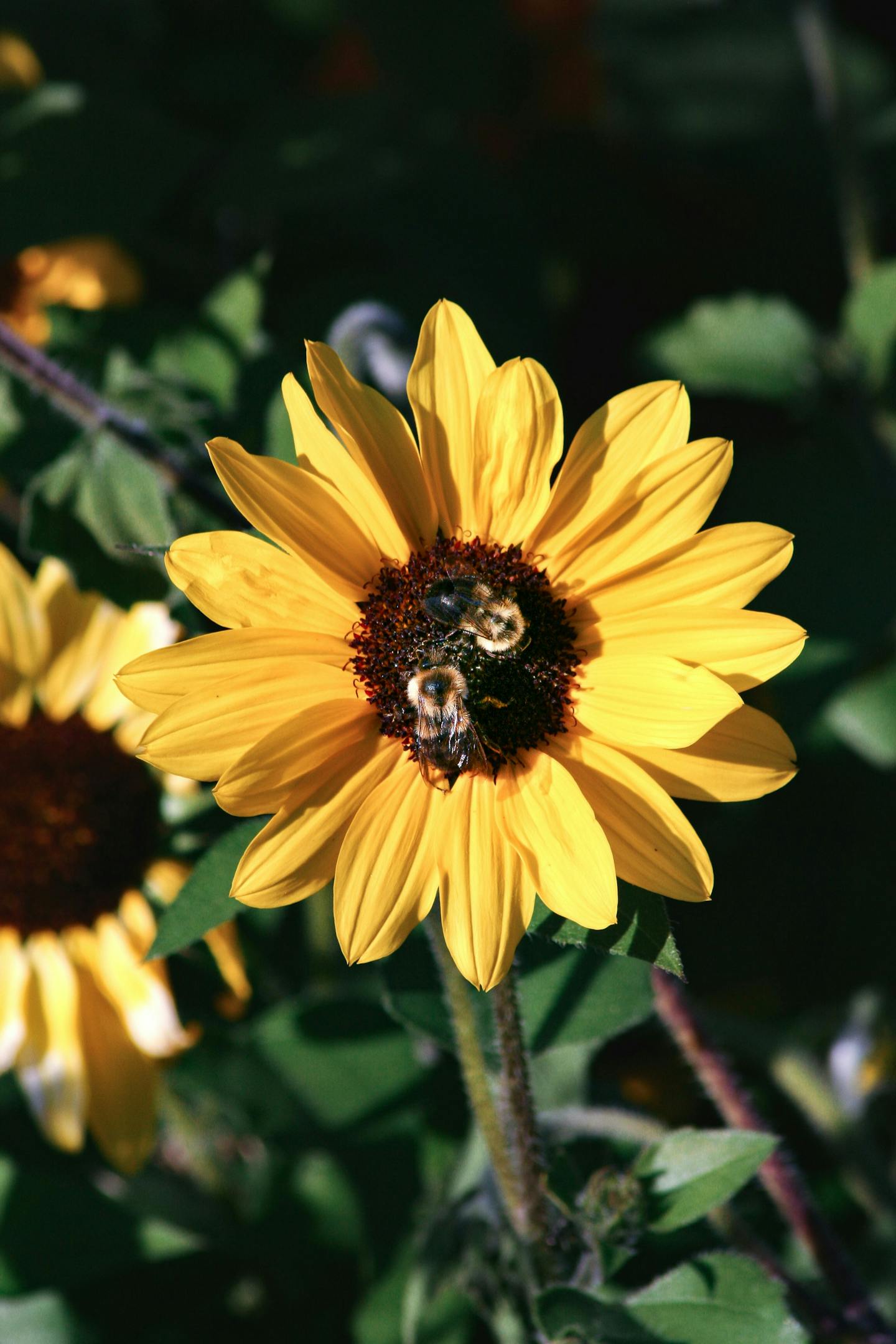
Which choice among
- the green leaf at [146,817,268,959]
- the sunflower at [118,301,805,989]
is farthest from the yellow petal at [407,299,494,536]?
the green leaf at [146,817,268,959]

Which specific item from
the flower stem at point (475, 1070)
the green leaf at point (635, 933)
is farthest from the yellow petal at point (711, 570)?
the flower stem at point (475, 1070)

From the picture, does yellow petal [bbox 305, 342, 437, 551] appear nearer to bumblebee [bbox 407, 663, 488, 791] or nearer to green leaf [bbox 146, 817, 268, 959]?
bumblebee [bbox 407, 663, 488, 791]

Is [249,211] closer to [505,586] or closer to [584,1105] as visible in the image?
[505,586]

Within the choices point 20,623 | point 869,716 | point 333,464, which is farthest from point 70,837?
point 869,716

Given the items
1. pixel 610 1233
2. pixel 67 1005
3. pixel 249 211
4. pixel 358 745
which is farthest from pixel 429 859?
pixel 249 211

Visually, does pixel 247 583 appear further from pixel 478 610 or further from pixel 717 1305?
pixel 717 1305
